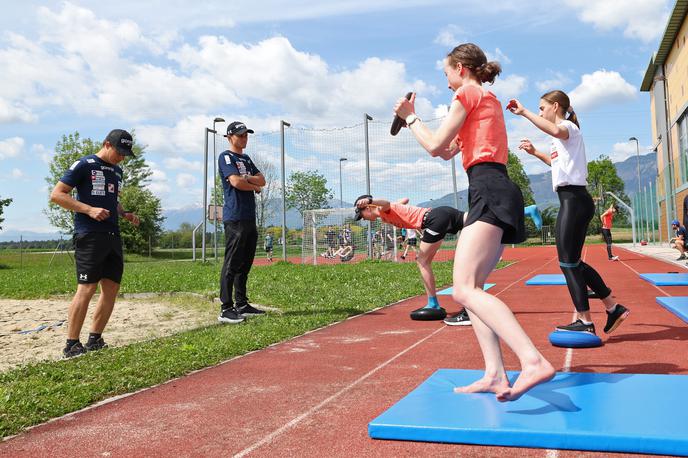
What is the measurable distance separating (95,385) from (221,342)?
4.78ft

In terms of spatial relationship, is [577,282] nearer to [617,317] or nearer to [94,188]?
[617,317]

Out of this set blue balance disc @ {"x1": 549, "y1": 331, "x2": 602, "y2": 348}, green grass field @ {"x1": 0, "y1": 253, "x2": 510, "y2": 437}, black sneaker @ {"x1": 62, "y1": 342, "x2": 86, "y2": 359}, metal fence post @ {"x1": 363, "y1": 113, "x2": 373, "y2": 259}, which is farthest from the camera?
metal fence post @ {"x1": 363, "y1": 113, "x2": 373, "y2": 259}

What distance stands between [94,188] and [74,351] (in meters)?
1.43

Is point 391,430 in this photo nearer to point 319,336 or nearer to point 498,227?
point 498,227

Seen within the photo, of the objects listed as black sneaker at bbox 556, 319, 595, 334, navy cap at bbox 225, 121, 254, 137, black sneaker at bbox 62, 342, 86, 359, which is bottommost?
black sneaker at bbox 62, 342, 86, 359

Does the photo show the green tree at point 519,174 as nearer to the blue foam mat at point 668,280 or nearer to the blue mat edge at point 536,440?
the blue foam mat at point 668,280

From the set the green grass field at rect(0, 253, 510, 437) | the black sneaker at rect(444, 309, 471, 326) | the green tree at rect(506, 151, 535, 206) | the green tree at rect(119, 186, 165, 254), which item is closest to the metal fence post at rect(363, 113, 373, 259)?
the green grass field at rect(0, 253, 510, 437)

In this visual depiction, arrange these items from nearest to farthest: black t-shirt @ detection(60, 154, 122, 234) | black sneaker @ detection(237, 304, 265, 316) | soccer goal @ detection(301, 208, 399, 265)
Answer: black t-shirt @ detection(60, 154, 122, 234) → black sneaker @ detection(237, 304, 265, 316) → soccer goal @ detection(301, 208, 399, 265)

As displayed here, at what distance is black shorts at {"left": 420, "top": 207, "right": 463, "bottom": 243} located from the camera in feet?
19.0

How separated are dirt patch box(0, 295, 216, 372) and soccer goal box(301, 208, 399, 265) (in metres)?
12.5

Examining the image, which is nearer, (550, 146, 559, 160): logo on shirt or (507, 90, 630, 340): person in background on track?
(507, 90, 630, 340): person in background on track

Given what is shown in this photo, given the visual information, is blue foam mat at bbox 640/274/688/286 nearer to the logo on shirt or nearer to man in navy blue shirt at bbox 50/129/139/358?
the logo on shirt

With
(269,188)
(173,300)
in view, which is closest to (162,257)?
(269,188)

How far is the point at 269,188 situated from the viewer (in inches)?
804
